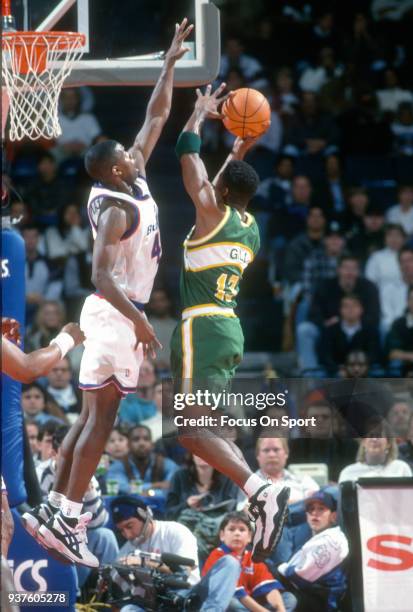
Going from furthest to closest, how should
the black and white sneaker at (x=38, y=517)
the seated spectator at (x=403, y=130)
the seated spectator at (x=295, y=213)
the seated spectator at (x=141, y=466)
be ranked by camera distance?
the seated spectator at (x=403, y=130) → the seated spectator at (x=295, y=213) → the seated spectator at (x=141, y=466) → the black and white sneaker at (x=38, y=517)

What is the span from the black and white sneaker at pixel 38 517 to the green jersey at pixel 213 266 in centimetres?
148

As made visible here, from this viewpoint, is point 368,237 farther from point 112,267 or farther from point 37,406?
point 112,267

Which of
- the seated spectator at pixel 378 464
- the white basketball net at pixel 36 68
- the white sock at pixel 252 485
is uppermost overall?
the white basketball net at pixel 36 68

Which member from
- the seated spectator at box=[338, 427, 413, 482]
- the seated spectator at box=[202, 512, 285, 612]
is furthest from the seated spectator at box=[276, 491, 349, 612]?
the seated spectator at box=[338, 427, 413, 482]

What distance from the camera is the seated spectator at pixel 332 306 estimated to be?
40.5 ft

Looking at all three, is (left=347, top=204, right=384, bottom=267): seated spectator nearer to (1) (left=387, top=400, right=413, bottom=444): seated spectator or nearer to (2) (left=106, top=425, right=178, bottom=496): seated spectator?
(2) (left=106, top=425, right=178, bottom=496): seated spectator

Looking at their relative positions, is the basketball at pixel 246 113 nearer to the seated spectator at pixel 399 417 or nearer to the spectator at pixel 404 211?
the seated spectator at pixel 399 417

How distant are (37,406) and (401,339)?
12.2 ft

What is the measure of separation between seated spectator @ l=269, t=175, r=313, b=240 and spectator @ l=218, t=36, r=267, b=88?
1818mm

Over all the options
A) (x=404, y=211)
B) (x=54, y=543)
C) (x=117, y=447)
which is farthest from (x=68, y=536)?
(x=404, y=211)

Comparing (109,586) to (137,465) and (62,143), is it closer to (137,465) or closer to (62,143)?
(137,465)

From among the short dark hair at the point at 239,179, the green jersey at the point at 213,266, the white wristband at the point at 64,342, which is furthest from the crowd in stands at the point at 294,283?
the white wristband at the point at 64,342

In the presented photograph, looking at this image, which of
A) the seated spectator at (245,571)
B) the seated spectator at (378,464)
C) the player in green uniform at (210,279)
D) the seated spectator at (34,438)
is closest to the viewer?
the player in green uniform at (210,279)

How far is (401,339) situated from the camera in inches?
488
